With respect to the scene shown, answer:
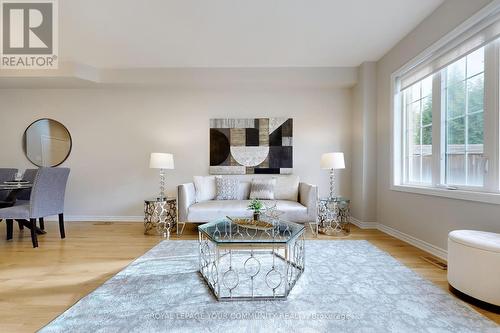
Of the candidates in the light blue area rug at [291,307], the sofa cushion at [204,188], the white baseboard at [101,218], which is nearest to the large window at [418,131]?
the light blue area rug at [291,307]

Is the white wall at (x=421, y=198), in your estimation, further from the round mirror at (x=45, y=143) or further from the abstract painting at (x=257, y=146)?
the round mirror at (x=45, y=143)

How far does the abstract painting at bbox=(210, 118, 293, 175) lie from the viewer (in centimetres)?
431

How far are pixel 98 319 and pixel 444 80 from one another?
3.75 m

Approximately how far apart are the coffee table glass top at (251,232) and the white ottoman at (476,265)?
1111 millimetres

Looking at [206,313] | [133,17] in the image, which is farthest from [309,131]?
[206,313]

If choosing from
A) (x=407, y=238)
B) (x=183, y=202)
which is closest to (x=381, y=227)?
(x=407, y=238)

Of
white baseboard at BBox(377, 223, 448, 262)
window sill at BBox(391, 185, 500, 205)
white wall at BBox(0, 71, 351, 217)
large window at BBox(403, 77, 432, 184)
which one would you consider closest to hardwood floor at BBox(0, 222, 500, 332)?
white baseboard at BBox(377, 223, 448, 262)

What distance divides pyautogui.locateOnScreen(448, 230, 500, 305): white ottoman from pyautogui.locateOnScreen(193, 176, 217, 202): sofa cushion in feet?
9.99

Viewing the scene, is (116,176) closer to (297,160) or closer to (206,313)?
(297,160)

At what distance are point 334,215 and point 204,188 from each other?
2.05 meters

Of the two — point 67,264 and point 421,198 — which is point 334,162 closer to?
point 421,198

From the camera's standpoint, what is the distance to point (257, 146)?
4.31 meters

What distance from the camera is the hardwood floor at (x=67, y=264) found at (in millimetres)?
1673

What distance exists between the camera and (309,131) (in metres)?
4.34
